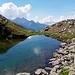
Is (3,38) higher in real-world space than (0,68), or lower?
higher

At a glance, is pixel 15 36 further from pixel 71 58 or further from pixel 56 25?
pixel 71 58

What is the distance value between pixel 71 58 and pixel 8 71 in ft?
77.8

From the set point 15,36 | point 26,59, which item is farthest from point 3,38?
Result: point 26,59

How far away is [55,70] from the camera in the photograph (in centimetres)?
5872

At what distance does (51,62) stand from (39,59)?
24.9ft

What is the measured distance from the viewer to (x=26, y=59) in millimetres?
76750

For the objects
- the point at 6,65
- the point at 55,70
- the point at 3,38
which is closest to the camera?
the point at 55,70

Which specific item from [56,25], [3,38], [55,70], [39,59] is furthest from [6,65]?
[56,25]

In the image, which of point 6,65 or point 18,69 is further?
point 6,65

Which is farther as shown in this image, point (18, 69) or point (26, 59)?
point (26, 59)

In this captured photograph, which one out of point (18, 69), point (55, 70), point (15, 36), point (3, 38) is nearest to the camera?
point (55, 70)

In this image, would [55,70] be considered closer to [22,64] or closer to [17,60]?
[22,64]

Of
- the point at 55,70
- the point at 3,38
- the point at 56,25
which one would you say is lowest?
the point at 55,70

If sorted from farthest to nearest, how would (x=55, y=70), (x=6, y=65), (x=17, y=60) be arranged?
(x=17, y=60) < (x=6, y=65) < (x=55, y=70)
